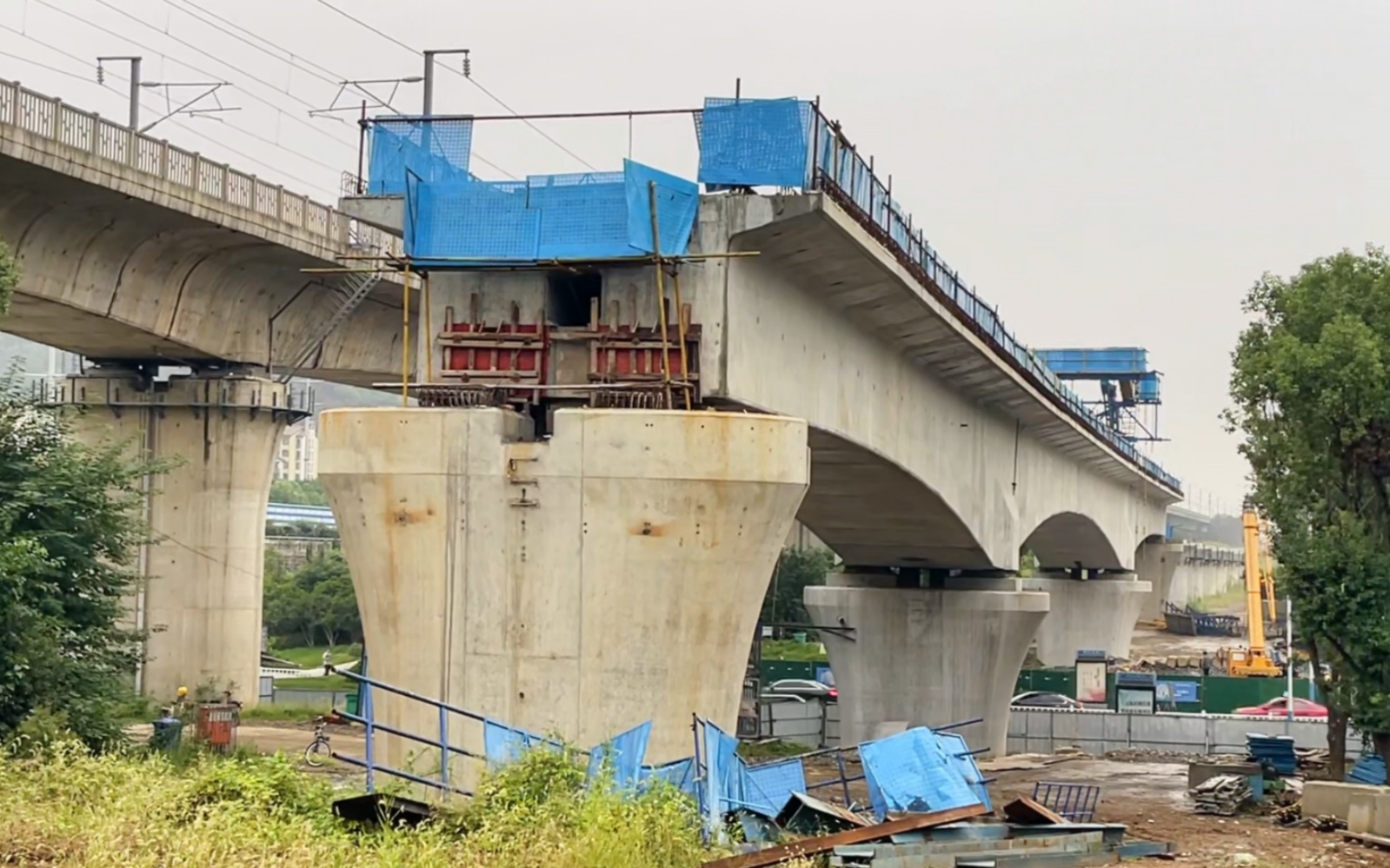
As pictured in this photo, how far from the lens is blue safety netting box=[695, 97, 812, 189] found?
697 inches

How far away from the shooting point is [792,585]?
3039 inches

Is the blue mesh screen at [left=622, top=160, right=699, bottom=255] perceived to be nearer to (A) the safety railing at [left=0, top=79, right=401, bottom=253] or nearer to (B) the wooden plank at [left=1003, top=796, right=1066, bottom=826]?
(B) the wooden plank at [left=1003, top=796, right=1066, bottom=826]

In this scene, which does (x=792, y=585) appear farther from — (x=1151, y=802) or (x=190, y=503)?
(x=1151, y=802)

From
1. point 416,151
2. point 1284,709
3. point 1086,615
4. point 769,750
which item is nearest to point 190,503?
point 769,750

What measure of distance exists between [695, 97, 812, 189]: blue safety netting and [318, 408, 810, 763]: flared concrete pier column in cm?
286

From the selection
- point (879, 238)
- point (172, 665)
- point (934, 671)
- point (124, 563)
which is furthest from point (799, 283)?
point (172, 665)

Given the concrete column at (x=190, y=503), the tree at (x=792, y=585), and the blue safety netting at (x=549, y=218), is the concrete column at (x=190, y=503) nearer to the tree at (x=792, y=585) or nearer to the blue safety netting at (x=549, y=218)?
the blue safety netting at (x=549, y=218)

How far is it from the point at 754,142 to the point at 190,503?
2366 centimetres

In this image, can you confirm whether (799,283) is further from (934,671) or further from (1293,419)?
(934,671)

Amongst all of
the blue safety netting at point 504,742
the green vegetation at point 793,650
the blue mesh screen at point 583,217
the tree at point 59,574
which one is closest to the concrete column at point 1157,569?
the green vegetation at point 793,650

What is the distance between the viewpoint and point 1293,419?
1083 inches

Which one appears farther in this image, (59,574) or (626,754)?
(59,574)

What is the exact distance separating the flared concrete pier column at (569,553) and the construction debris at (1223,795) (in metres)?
12.7

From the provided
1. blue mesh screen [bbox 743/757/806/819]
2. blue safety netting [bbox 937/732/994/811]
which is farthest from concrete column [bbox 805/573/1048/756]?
blue mesh screen [bbox 743/757/806/819]
